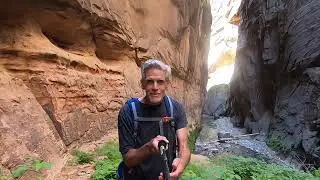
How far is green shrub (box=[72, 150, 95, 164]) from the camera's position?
5801 mm

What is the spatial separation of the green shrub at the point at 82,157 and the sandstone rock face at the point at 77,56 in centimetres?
32

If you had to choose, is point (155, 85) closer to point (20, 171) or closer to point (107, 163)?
point (20, 171)

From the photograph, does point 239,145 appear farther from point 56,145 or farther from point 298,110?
point 56,145

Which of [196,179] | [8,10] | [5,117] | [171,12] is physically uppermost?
[171,12]

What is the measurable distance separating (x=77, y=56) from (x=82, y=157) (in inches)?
79.1

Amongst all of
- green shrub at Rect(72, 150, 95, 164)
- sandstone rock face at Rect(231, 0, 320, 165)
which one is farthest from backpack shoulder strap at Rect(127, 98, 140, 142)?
sandstone rock face at Rect(231, 0, 320, 165)

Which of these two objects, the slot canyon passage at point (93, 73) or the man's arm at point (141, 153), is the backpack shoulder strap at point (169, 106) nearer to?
the man's arm at point (141, 153)

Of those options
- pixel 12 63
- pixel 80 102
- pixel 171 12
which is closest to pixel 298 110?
pixel 171 12

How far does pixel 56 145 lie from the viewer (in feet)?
18.8

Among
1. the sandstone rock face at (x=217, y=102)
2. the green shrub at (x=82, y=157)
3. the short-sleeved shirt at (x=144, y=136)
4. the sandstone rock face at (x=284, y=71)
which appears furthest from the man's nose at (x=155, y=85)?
the sandstone rock face at (x=217, y=102)

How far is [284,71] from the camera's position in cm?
1900

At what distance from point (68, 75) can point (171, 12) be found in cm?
560

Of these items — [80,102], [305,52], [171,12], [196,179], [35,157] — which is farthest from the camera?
[305,52]

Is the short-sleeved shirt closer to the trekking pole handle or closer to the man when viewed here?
the man
